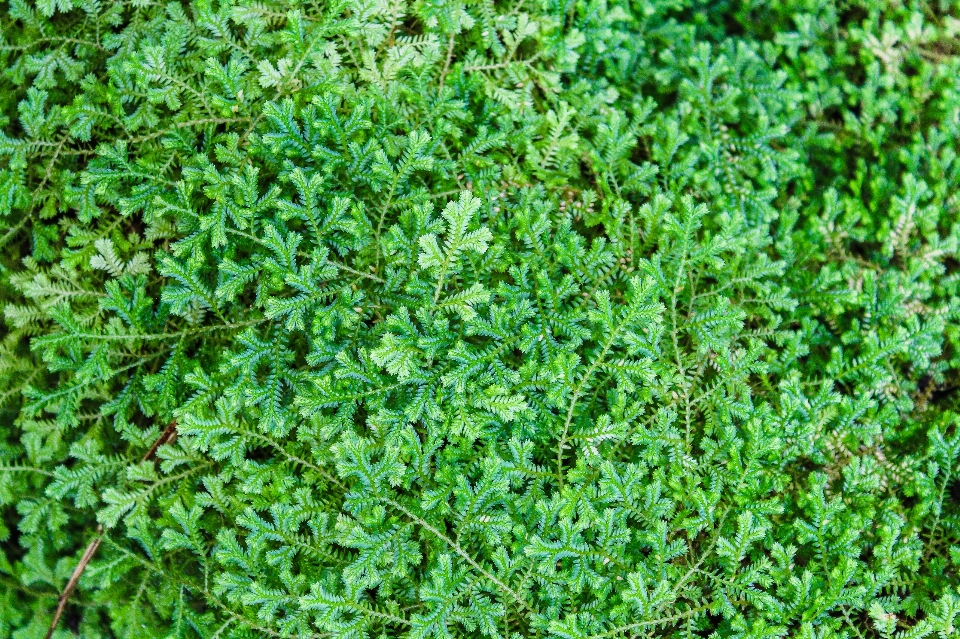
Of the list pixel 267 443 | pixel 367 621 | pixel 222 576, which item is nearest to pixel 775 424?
pixel 367 621

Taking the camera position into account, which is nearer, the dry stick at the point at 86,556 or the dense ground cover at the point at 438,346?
the dense ground cover at the point at 438,346

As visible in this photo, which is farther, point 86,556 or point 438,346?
point 86,556

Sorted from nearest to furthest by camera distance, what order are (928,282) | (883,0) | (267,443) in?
1. (267,443)
2. (928,282)
3. (883,0)

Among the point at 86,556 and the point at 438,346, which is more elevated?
the point at 438,346

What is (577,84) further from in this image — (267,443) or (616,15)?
(267,443)
